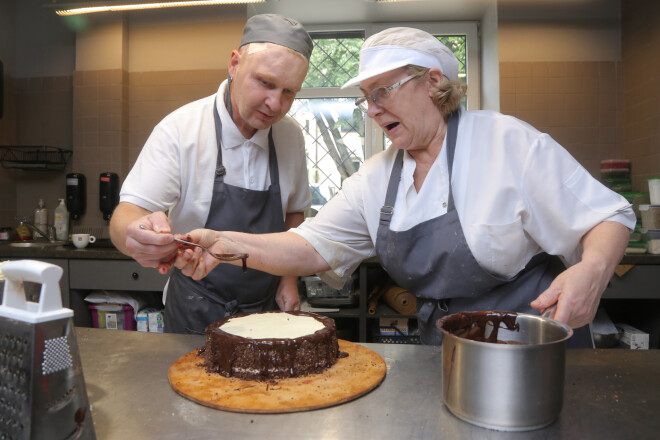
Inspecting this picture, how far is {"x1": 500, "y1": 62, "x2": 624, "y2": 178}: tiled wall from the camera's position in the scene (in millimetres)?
3740

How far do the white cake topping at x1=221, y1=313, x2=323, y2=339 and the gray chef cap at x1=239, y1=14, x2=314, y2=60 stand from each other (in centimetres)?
88

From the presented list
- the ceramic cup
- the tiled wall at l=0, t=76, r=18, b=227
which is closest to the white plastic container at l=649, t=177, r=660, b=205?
the ceramic cup

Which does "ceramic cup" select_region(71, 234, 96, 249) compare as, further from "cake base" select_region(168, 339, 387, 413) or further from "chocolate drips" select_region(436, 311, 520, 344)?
"chocolate drips" select_region(436, 311, 520, 344)

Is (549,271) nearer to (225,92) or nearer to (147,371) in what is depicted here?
(147,371)

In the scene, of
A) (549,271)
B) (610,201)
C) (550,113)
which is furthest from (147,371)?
(550,113)

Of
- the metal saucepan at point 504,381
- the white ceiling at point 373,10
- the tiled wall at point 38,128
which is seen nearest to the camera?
the metal saucepan at point 504,381

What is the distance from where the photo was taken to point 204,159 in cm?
188

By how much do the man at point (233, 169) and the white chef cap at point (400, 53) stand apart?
1.00ft

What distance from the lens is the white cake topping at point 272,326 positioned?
134 cm

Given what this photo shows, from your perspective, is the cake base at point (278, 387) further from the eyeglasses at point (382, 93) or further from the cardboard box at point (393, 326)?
the cardboard box at point (393, 326)

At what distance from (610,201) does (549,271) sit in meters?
0.27

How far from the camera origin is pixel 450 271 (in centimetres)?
148

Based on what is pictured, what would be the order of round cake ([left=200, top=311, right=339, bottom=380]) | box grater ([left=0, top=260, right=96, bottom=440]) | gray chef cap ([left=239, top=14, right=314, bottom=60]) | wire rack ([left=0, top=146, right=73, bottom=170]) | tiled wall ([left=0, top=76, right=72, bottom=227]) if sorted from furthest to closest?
tiled wall ([left=0, top=76, right=72, bottom=227]), wire rack ([left=0, top=146, right=73, bottom=170]), gray chef cap ([left=239, top=14, right=314, bottom=60]), round cake ([left=200, top=311, right=339, bottom=380]), box grater ([left=0, top=260, right=96, bottom=440])

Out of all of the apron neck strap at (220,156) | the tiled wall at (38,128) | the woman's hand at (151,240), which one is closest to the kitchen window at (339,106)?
the tiled wall at (38,128)
